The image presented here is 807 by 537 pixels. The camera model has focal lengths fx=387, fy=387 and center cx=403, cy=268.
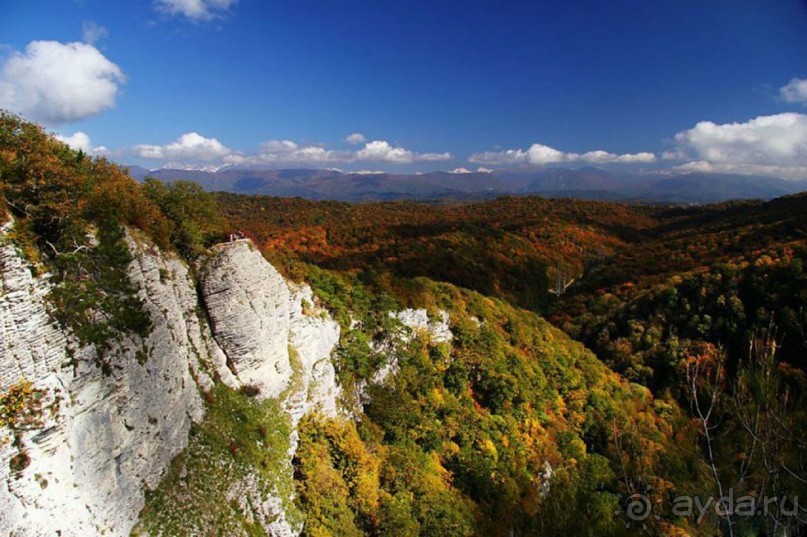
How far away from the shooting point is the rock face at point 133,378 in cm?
806

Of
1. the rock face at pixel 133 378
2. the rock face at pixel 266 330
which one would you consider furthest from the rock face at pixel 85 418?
the rock face at pixel 266 330

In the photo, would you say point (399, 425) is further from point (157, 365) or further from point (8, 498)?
point (8, 498)

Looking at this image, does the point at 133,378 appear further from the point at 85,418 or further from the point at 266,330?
the point at 266,330

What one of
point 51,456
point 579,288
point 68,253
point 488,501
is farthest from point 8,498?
point 579,288

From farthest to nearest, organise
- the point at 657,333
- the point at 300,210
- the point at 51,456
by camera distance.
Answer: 1. the point at 300,210
2. the point at 657,333
3. the point at 51,456

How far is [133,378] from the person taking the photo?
10367mm

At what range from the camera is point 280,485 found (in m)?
14.0

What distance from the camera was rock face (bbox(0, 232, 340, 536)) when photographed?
26.5ft

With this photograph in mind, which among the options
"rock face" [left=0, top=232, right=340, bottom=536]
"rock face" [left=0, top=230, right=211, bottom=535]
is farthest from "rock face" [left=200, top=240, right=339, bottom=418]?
"rock face" [left=0, top=230, right=211, bottom=535]

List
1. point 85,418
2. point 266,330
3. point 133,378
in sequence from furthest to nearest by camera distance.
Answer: point 266,330, point 133,378, point 85,418

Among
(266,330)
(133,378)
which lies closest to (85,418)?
(133,378)

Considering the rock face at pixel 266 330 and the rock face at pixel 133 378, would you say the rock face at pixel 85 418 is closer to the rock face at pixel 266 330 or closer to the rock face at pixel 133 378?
the rock face at pixel 133 378

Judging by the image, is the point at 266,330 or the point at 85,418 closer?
the point at 85,418

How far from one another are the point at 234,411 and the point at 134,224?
7304 millimetres
